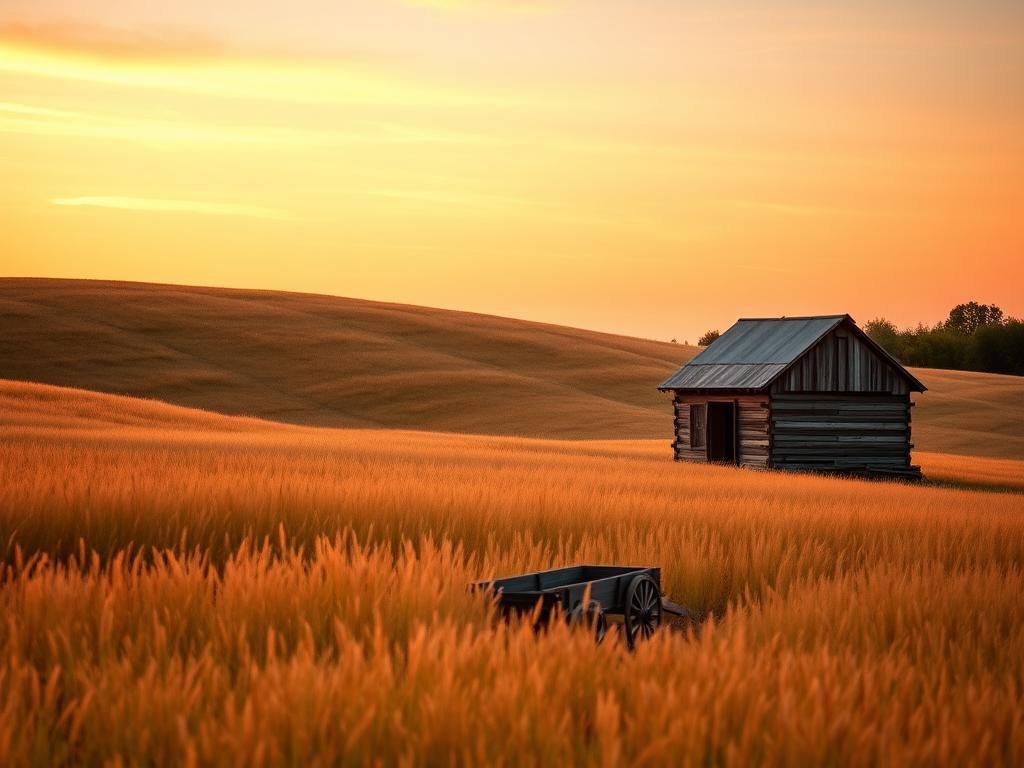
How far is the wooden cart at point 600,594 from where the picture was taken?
23.1 feet

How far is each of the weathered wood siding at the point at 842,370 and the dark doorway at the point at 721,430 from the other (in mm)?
3211

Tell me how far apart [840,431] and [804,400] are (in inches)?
73.9

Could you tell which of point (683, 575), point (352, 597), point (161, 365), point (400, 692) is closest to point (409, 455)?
point (683, 575)

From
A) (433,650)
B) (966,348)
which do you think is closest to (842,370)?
(433,650)

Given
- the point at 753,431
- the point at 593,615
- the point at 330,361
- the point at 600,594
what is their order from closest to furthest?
1. the point at 593,615
2. the point at 600,594
3. the point at 753,431
4. the point at 330,361

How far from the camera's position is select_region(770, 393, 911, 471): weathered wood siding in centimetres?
3453

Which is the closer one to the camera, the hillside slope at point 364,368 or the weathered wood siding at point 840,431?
the weathered wood siding at point 840,431

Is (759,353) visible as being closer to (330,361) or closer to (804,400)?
(804,400)

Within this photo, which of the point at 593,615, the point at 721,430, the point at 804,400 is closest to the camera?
the point at 593,615

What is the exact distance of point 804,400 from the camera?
35.0 metres

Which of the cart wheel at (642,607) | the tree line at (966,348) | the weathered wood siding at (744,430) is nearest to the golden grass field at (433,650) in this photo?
the cart wheel at (642,607)

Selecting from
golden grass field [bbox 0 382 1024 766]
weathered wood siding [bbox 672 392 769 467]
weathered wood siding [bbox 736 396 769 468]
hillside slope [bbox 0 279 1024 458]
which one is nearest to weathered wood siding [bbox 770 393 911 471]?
weathered wood siding [bbox 736 396 769 468]

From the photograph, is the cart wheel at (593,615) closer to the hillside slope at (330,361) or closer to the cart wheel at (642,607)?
the cart wheel at (642,607)

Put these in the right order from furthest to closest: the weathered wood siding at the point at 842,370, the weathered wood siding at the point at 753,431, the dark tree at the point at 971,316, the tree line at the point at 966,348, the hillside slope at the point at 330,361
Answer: the dark tree at the point at 971,316, the tree line at the point at 966,348, the hillside slope at the point at 330,361, the weathered wood siding at the point at 842,370, the weathered wood siding at the point at 753,431
